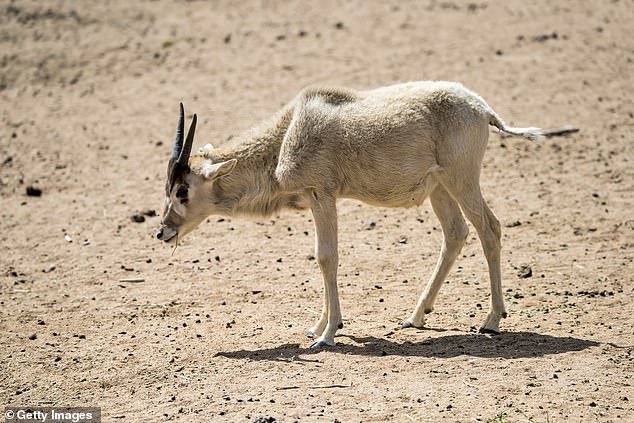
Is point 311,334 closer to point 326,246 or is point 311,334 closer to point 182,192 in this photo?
point 326,246

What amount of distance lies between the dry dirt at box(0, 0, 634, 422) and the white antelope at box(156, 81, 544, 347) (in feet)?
3.01

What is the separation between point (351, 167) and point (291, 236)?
3.39m

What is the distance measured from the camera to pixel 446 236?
10.5 metres

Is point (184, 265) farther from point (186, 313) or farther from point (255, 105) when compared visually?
point (255, 105)

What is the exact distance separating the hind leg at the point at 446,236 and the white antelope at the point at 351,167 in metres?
0.01

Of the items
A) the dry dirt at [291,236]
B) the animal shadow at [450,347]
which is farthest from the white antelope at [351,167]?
the dry dirt at [291,236]

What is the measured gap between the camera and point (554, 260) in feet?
38.8

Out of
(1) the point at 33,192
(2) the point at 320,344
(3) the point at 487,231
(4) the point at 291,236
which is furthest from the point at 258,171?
(1) the point at 33,192

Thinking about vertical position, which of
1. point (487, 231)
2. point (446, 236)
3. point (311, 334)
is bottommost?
point (311, 334)

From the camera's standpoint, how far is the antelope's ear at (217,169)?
10.1m

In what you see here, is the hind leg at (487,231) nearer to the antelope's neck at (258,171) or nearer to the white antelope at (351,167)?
the white antelope at (351,167)

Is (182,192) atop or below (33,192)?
atop

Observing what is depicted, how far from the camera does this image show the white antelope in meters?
9.81

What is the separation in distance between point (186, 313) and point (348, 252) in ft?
8.20
